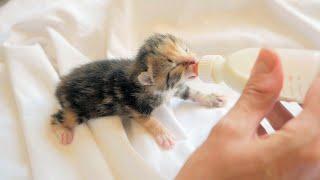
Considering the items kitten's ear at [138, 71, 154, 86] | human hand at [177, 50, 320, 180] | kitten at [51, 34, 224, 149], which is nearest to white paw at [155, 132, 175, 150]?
kitten at [51, 34, 224, 149]

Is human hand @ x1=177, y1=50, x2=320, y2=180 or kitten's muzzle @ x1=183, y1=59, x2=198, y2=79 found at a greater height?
human hand @ x1=177, y1=50, x2=320, y2=180

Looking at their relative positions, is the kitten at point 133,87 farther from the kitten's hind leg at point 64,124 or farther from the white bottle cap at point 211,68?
the white bottle cap at point 211,68

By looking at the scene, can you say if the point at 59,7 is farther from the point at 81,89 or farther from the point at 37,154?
the point at 37,154

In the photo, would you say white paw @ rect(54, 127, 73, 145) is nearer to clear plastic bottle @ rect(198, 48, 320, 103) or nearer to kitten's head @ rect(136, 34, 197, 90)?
kitten's head @ rect(136, 34, 197, 90)

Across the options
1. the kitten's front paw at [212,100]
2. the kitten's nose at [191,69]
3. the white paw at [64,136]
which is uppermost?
the kitten's nose at [191,69]

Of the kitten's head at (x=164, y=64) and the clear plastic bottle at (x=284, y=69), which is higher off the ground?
the clear plastic bottle at (x=284, y=69)

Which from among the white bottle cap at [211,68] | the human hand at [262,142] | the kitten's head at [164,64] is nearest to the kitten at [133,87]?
the kitten's head at [164,64]

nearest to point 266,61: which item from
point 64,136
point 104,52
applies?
point 64,136
